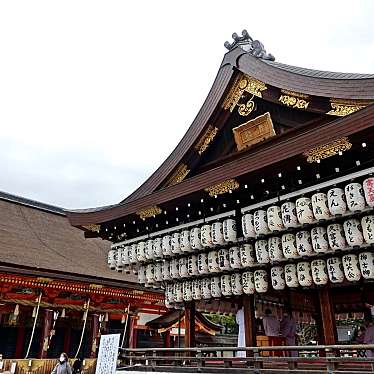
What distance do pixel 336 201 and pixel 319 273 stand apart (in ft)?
4.35

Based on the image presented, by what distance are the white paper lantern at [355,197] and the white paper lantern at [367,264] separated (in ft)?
2.77

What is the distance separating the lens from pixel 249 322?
788 centimetres

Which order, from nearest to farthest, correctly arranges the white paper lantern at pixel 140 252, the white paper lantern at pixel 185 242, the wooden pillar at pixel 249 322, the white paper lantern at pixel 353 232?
the white paper lantern at pixel 353 232 → the wooden pillar at pixel 249 322 → the white paper lantern at pixel 185 242 → the white paper lantern at pixel 140 252

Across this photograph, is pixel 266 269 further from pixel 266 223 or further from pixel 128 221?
pixel 128 221

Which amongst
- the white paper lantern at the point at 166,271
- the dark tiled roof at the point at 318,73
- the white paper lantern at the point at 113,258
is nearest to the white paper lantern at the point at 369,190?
the dark tiled roof at the point at 318,73

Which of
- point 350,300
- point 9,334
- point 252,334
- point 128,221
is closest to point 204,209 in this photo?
point 128,221

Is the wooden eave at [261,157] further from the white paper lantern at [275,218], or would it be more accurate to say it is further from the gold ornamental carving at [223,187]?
the white paper lantern at [275,218]

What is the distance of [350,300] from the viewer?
421 inches

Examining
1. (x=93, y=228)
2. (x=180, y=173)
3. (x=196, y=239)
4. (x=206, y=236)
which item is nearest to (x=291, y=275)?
(x=206, y=236)

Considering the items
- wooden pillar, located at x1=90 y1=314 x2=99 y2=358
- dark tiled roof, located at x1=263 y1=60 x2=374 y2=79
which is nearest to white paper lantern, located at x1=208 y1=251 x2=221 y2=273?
dark tiled roof, located at x1=263 y1=60 x2=374 y2=79

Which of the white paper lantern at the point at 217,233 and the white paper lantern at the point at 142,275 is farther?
the white paper lantern at the point at 142,275

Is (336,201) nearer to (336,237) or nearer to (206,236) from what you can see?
(336,237)

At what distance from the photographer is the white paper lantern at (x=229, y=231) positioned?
7.88 metres

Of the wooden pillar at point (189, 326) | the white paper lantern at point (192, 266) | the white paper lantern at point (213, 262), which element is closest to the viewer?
the white paper lantern at point (213, 262)
